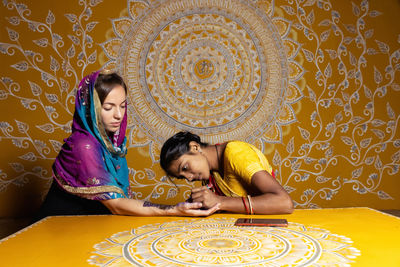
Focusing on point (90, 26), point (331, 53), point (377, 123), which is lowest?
point (377, 123)

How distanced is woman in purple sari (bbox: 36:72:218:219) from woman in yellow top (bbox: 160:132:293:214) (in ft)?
0.38

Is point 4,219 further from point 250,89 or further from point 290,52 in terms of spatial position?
point 290,52

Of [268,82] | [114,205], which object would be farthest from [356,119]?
[114,205]

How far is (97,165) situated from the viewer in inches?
68.1

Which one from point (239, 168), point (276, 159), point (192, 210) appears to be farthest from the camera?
point (276, 159)

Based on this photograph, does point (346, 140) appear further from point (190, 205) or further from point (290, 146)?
point (190, 205)

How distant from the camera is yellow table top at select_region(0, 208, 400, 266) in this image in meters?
0.98

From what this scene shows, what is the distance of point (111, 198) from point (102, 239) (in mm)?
513

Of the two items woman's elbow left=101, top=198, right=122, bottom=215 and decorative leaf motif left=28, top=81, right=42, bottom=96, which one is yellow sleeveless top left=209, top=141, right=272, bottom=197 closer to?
woman's elbow left=101, top=198, right=122, bottom=215

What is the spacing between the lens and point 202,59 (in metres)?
3.37

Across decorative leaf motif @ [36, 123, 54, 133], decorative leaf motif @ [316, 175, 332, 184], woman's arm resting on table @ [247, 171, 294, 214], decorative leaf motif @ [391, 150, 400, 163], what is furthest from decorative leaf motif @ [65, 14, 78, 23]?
decorative leaf motif @ [391, 150, 400, 163]

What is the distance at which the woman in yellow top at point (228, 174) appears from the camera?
5.32ft

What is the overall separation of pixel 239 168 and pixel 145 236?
78 centimetres

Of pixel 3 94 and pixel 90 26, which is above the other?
pixel 90 26
